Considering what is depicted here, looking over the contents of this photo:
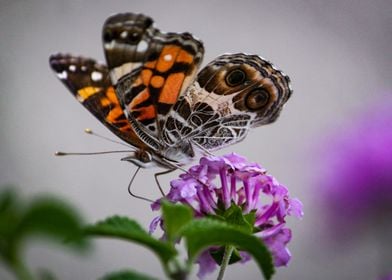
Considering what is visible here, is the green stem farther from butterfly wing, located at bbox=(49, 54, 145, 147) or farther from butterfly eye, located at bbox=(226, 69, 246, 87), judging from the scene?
butterfly eye, located at bbox=(226, 69, 246, 87)

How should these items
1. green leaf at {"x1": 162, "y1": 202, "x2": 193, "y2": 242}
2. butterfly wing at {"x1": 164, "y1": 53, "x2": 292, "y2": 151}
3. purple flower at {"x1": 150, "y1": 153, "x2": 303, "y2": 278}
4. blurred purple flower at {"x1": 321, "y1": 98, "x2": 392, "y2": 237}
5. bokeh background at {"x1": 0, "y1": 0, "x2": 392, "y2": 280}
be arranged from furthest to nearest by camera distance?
bokeh background at {"x1": 0, "y1": 0, "x2": 392, "y2": 280} < blurred purple flower at {"x1": 321, "y1": 98, "x2": 392, "y2": 237} < butterfly wing at {"x1": 164, "y1": 53, "x2": 292, "y2": 151} < purple flower at {"x1": 150, "y1": 153, "x2": 303, "y2": 278} < green leaf at {"x1": 162, "y1": 202, "x2": 193, "y2": 242}

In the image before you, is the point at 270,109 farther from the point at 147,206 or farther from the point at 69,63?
the point at 147,206

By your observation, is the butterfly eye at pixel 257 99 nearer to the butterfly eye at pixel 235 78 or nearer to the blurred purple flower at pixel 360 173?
the butterfly eye at pixel 235 78

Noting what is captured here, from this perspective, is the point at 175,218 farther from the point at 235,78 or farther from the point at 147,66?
the point at 235,78

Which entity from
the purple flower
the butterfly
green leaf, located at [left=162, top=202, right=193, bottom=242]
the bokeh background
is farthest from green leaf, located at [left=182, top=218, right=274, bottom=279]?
the bokeh background

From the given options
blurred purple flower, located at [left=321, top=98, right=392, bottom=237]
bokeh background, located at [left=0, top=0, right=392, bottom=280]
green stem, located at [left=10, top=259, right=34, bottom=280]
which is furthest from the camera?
bokeh background, located at [left=0, top=0, right=392, bottom=280]

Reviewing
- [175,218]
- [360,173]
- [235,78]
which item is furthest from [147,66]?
[360,173]

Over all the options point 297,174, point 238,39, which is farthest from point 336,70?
point 297,174
